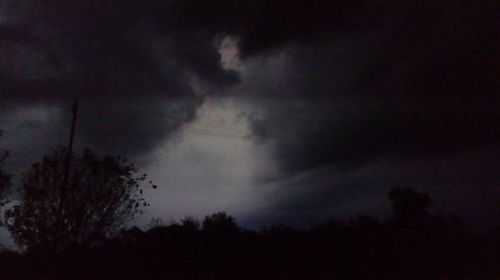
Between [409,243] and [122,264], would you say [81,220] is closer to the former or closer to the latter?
[122,264]

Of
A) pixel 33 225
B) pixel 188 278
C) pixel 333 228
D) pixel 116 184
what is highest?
pixel 116 184

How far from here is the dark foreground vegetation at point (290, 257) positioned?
29.8m

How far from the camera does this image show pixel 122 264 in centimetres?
3117

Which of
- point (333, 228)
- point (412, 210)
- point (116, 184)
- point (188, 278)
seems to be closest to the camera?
point (188, 278)

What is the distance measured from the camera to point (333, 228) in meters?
34.8

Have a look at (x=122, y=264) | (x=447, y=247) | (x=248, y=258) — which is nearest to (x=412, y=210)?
(x=447, y=247)

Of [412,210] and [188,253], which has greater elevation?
[412,210]

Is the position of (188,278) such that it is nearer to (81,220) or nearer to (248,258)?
(248,258)

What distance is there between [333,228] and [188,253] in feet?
31.4

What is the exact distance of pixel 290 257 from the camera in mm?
31453

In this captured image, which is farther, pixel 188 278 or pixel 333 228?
pixel 333 228

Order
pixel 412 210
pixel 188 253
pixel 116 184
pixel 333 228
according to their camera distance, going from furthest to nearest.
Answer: pixel 412 210 < pixel 116 184 < pixel 333 228 < pixel 188 253

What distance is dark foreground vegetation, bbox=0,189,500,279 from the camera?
29.8 metres

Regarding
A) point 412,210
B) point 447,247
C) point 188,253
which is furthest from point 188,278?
point 412,210
